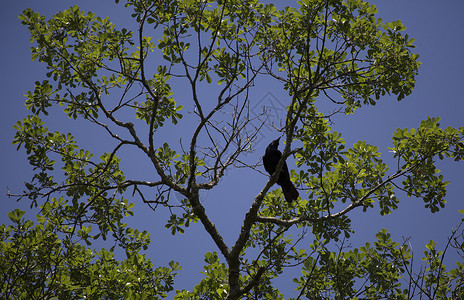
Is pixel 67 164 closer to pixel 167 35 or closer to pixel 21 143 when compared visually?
pixel 21 143

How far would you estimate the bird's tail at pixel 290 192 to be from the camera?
655cm


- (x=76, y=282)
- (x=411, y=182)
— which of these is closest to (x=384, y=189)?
(x=411, y=182)

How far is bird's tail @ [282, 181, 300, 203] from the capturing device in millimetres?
6548

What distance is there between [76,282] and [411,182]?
5.22 metres

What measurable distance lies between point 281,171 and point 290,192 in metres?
0.47

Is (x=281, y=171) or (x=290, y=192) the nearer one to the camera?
(x=281, y=171)

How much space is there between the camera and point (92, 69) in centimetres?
606

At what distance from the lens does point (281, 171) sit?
6398 mm

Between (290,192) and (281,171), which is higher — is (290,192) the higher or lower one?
the lower one

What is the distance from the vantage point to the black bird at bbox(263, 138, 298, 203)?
6.50 meters

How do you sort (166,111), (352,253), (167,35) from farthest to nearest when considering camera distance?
(166,111), (352,253), (167,35)

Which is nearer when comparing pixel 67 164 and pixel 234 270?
pixel 234 270

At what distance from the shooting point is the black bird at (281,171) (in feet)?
21.3

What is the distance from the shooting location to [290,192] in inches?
261
